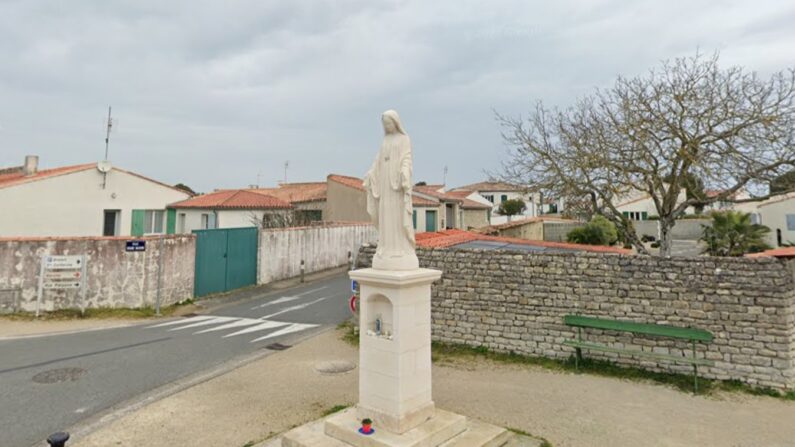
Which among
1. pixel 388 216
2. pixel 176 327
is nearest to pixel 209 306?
pixel 176 327

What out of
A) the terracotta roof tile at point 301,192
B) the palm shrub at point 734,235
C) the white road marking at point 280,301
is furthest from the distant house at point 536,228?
the white road marking at point 280,301

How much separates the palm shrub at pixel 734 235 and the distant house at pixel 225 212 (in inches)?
852

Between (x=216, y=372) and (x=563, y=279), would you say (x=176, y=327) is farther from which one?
(x=563, y=279)

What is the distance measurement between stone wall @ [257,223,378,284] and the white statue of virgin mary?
12.1m

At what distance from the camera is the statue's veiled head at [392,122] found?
5004mm

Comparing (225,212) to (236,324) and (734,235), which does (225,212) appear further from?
(734,235)

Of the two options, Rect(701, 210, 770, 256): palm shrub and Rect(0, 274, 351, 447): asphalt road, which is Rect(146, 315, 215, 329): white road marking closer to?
Rect(0, 274, 351, 447): asphalt road

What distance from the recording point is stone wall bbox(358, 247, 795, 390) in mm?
6578

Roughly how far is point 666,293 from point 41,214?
2109cm

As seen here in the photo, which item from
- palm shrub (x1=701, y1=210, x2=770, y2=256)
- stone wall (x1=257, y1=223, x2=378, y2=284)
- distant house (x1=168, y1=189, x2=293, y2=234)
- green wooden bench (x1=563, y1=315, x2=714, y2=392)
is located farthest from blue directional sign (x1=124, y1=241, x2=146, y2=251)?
palm shrub (x1=701, y1=210, x2=770, y2=256)

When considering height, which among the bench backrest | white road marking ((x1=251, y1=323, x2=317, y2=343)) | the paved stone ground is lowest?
the paved stone ground

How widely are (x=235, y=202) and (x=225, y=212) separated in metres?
0.80

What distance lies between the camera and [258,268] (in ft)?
52.5

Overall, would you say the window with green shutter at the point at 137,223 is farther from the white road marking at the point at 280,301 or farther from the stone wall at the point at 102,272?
the white road marking at the point at 280,301
